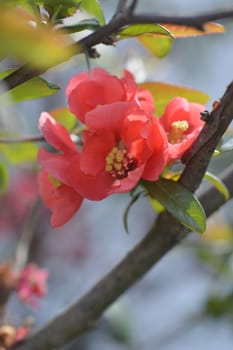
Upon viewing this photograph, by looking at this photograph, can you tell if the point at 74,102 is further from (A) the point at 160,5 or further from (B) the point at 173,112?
(A) the point at 160,5

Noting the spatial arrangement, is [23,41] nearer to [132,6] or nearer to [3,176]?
[132,6]

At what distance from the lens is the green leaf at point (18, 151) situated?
115 centimetres

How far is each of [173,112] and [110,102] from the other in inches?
2.9

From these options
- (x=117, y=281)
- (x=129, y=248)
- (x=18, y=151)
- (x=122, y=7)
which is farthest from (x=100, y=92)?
(x=129, y=248)

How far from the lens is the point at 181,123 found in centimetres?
81

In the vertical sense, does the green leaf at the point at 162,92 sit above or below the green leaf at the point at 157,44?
below

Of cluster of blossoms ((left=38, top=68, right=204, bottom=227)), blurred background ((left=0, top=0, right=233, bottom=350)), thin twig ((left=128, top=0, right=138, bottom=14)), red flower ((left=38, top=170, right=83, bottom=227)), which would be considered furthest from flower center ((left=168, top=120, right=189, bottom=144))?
blurred background ((left=0, top=0, right=233, bottom=350))

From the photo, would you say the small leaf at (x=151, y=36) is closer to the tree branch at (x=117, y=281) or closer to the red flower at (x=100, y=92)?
the red flower at (x=100, y=92)

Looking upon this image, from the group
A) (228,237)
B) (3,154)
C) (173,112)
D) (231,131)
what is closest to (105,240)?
(228,237)

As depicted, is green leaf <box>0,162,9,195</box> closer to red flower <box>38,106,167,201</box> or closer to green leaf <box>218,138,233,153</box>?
red flower <box>38,106,167,201</box>

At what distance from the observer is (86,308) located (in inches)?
38.9

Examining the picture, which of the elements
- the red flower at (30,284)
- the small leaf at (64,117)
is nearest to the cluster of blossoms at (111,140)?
the small leaf at (64,117)

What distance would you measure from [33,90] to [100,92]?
0.11 m

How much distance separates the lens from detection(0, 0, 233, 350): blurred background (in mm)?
1761
